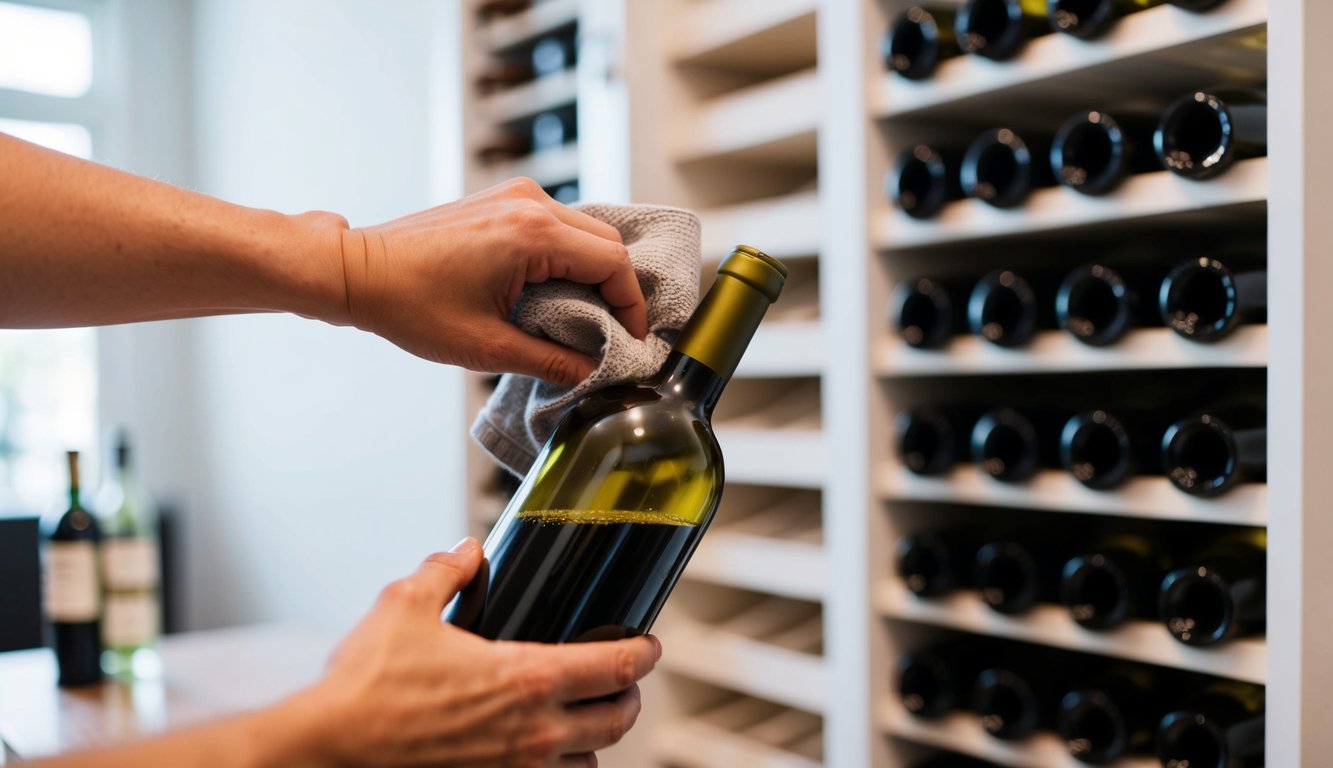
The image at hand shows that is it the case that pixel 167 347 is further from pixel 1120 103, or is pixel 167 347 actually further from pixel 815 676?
pixel 1120 103

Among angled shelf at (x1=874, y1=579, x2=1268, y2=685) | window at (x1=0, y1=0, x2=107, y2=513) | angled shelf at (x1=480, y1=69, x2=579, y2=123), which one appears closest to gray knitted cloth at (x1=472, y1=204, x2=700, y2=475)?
angled shelf at (x1=874, y1=579, x2=1268, y2=685)

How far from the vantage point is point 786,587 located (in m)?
1.27

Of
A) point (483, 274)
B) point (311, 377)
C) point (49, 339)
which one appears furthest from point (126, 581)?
point (49, 339)

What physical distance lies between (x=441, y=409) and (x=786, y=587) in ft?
3.96

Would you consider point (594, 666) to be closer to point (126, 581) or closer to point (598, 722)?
point (598, 722)

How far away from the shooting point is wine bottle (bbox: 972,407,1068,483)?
3.28 ft

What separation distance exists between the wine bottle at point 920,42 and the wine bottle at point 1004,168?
0.11 meters

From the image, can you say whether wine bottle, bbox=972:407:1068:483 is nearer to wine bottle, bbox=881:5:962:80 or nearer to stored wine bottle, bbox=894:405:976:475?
stored wine bottle, bbox=894:405:976:475

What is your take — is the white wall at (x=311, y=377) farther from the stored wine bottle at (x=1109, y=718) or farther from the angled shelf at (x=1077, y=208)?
the stored wine bottle at (x=1109, y=718)

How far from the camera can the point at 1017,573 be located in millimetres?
1020

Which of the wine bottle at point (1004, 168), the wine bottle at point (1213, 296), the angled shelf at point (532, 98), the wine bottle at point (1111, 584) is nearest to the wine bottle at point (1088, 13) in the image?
the wine bottle at point (1004, 168)

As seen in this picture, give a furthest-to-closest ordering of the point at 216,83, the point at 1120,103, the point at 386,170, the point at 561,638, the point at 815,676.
Result: the point at 216,83, the point at 386,170, the point at 815,676, the point at 1120,103, the point at 561,638

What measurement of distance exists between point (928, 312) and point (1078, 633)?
1.13ft

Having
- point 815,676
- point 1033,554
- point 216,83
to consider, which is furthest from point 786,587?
point 216,83
